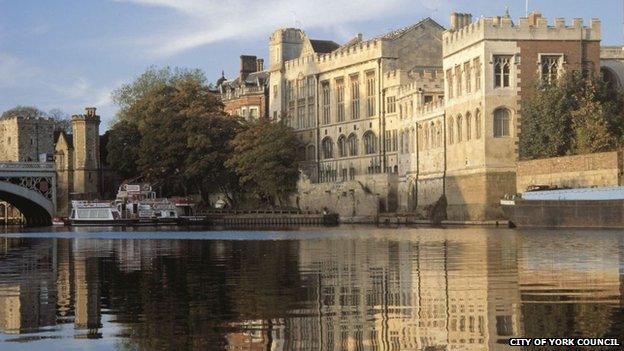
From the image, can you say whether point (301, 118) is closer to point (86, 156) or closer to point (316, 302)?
point (86, 156)

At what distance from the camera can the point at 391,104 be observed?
110m

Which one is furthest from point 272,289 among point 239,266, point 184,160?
point 184,160

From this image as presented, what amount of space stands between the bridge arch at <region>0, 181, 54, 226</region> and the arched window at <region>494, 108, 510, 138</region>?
5666 centimetres

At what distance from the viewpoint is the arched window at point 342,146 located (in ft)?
385

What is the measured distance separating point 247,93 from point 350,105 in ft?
75.5

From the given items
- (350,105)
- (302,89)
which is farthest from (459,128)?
(302,89)

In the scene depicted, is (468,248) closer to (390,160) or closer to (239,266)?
(239,266)

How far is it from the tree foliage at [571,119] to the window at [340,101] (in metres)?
39.4

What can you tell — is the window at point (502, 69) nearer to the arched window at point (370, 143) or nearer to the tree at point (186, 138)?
the arched window at point (370, 143)

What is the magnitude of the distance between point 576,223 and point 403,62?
46504mm

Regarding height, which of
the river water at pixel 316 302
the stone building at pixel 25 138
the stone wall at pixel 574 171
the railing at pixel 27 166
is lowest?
the river water at pixel 316 302

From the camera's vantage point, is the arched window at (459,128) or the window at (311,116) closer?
the arched window at (459,128)

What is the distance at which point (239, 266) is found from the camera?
34938 millimetres

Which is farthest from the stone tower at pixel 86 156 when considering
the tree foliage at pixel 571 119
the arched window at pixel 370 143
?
the tree foliage at pixel 571 119
